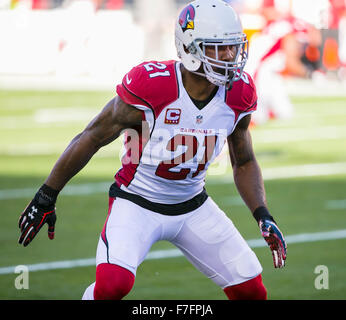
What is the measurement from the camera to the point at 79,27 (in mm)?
22703

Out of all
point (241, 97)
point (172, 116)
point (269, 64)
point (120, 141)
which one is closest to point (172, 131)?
point (172, 116)

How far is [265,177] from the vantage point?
10.8m

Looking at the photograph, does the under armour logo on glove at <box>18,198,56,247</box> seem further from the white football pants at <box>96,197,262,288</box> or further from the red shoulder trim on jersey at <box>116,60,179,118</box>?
Result: the red shoulder trim on jersey at <box>116,60,179,118</box>

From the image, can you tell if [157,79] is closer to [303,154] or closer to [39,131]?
[303,154]

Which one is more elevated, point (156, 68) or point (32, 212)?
point (156, 68)

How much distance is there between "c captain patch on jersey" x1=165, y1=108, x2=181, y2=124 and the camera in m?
4.57

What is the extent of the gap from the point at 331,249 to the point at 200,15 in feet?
11.6

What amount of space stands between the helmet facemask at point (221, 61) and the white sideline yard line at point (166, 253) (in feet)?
9.44

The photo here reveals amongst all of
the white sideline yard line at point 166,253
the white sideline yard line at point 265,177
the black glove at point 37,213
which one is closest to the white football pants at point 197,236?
the black glove at point 37,213

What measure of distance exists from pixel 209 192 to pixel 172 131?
532cm

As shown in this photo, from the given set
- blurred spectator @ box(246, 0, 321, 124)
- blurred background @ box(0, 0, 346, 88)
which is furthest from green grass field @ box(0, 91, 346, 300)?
blurred background @ box(0, 0, 346, 88)

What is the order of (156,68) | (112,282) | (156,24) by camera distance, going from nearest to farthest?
1. (112,282)
2. (156,68)
3. (156,24)

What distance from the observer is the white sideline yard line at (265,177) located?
973 centimetres

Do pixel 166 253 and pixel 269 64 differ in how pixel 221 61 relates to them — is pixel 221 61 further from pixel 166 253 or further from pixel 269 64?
pixel 269 64
